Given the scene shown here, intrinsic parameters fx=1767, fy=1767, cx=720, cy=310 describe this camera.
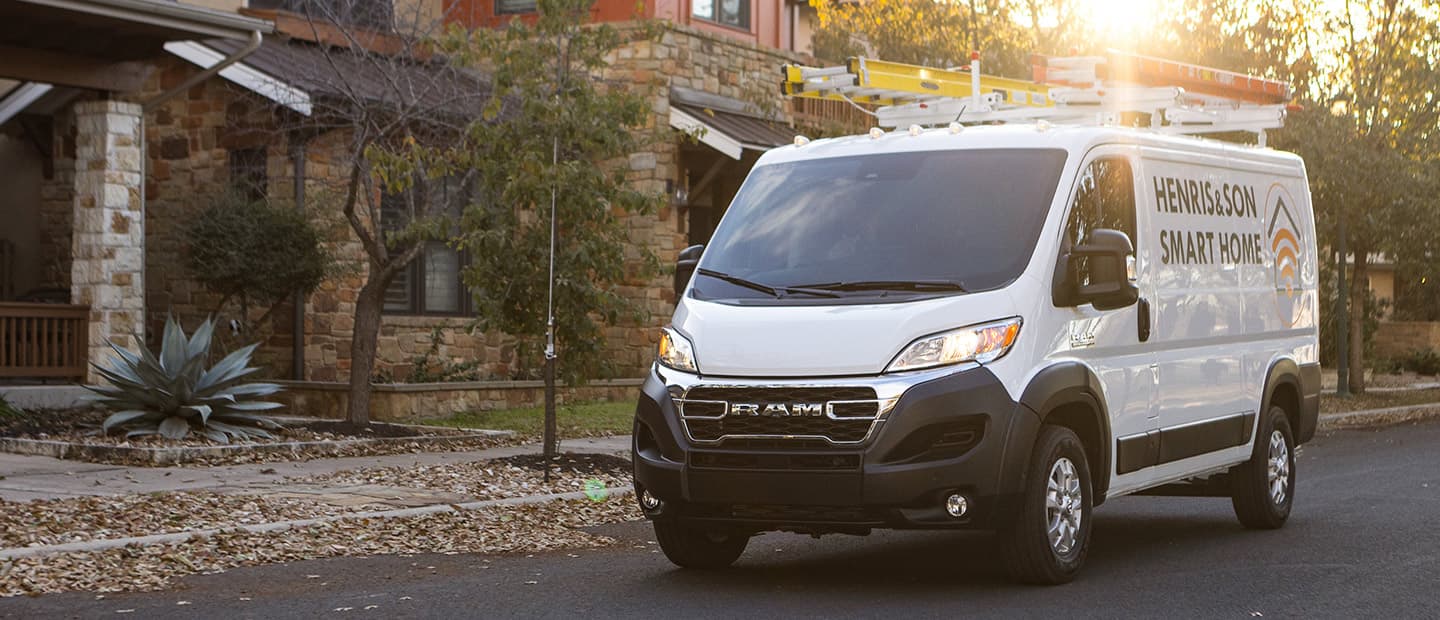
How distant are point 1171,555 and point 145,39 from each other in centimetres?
1133

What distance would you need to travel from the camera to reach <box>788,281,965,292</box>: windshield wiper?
27.0 ft

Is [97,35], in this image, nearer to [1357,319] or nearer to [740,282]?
[740,282]

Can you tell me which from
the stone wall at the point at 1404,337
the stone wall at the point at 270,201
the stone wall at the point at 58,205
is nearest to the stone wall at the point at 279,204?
the stone wall at the point at 270,201

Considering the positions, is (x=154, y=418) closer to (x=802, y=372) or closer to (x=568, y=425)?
(x=568, y=425)

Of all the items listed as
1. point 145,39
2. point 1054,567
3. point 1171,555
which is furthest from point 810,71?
point 145,39

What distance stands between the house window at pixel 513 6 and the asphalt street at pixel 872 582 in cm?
1308

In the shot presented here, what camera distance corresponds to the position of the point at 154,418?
48.8 ft

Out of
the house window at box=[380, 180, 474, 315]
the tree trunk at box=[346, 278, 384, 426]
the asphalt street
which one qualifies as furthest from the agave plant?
the asphalt street

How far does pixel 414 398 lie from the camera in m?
18.7

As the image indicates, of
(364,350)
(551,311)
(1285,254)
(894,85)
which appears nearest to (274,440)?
(364,350)

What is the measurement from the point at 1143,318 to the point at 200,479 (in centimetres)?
695

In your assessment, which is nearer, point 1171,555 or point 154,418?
point 1171,555

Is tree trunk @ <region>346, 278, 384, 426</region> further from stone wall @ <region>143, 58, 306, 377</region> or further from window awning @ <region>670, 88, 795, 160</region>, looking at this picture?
window awning @ <region>670, 88, 795, 160</region>

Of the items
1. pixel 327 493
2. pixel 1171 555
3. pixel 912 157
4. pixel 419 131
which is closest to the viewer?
pixel 912 157
